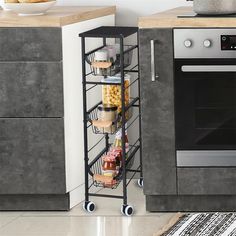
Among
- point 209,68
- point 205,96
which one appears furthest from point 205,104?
point 209,68

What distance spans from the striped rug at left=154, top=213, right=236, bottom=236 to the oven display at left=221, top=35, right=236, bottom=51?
0.82 m

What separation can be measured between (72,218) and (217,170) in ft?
2.50

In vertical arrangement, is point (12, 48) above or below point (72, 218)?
above

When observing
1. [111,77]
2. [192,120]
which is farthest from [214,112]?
[111,77]

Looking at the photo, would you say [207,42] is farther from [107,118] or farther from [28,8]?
[28,8]

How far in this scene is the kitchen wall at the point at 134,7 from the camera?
4844mm

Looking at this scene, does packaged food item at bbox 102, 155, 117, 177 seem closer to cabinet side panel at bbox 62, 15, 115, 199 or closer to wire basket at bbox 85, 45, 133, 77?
cabinet side panel at bbox 62, 15, 115, 199

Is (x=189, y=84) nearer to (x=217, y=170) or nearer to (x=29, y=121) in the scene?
(x=217, y=170)

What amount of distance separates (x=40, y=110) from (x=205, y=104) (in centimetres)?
82

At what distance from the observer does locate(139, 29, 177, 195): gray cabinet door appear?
13.4 feet

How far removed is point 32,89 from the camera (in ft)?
13.8

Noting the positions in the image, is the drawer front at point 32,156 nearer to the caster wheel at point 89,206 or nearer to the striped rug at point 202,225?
the caster wheel at point 89,206

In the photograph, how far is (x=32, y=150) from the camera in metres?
4.25

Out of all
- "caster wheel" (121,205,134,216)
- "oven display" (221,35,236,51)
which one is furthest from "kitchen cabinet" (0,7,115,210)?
"oven display" (221,35,236,51)
